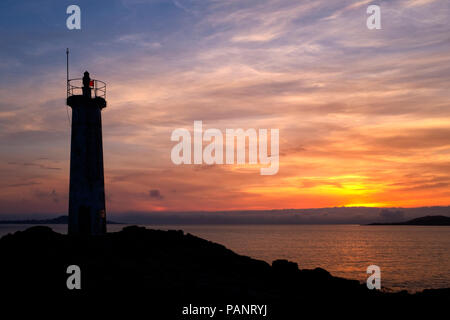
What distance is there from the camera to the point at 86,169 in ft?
75.6

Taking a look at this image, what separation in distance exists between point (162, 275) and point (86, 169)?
27.6ft

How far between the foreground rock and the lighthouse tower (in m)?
1.17

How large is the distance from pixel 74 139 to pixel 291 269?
16.4m

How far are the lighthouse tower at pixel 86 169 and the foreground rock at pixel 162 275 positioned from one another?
1171mm

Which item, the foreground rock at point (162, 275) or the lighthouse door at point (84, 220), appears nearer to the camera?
the foreground rock at point (162, 275)

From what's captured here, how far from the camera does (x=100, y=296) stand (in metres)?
15.5

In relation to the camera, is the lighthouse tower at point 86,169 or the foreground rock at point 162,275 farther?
the lighthouse tower at point 86,169

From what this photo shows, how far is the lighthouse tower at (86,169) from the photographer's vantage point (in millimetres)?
22969

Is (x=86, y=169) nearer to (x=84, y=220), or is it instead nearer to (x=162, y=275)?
(x=84, y=220)

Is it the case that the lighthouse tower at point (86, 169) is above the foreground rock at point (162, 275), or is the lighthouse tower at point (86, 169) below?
above

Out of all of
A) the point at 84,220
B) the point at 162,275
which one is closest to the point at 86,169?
the point at 84,220
